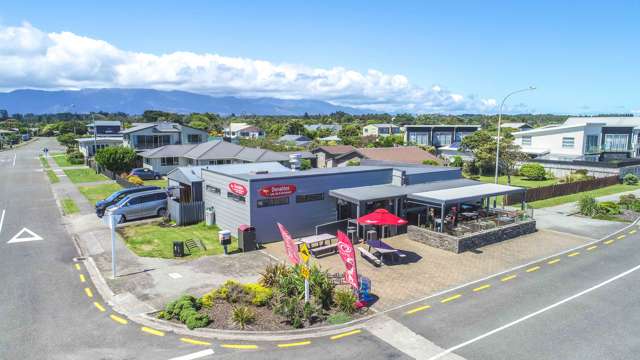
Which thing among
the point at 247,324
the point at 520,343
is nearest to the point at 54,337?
the point at 247,324

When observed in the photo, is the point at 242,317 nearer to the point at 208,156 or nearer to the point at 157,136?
the point at 208,156

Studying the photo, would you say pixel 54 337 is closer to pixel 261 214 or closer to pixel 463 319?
pixel 261 214

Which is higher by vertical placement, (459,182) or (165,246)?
(459,182)

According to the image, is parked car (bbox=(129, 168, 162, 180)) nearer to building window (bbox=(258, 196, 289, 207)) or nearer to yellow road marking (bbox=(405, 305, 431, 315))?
building window (bbox=(258, 196, 289, 207))

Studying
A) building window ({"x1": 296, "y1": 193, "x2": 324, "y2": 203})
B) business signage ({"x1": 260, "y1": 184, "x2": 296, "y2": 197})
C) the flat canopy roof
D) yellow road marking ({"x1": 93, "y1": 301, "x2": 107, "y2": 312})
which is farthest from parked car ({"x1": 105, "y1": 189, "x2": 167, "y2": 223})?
the flat canopy roof

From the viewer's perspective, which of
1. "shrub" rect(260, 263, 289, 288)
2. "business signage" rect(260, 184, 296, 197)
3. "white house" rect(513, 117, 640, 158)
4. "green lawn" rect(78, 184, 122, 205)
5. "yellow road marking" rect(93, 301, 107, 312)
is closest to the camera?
"yellow road marking" rect(93, 301, 107, 312)

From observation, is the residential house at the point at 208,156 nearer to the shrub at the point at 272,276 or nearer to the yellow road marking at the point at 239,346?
the shrub at the point at 272,276
